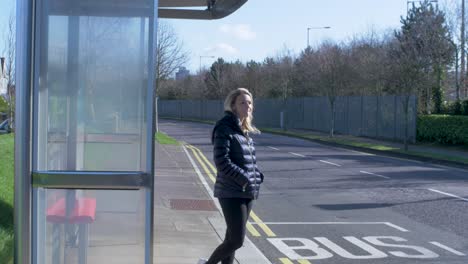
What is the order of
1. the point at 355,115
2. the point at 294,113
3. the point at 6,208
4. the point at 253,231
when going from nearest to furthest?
the point at 6,208 < the point at 253,231 < the point at 355,115 < the point at 294,113

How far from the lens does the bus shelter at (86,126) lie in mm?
4059

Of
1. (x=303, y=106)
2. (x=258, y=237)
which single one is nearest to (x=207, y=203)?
(x=258, y=237)

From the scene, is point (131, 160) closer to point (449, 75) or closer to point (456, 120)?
point (456, 120)

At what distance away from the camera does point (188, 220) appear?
32.0ft

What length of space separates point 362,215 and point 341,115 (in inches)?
1204

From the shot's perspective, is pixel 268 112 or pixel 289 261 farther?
pixel 268 112

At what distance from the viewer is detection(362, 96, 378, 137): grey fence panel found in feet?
117

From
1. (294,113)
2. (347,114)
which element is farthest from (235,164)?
(294,113)

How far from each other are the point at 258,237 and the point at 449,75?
32907 millimetres

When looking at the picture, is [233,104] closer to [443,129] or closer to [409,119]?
[443,129]

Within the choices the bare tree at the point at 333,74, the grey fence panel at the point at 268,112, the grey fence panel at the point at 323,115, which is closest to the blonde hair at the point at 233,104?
the bare tree at the point at 333,74

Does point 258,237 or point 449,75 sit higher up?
point 449,75

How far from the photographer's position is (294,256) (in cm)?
766

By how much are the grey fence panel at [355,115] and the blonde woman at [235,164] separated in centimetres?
3305
